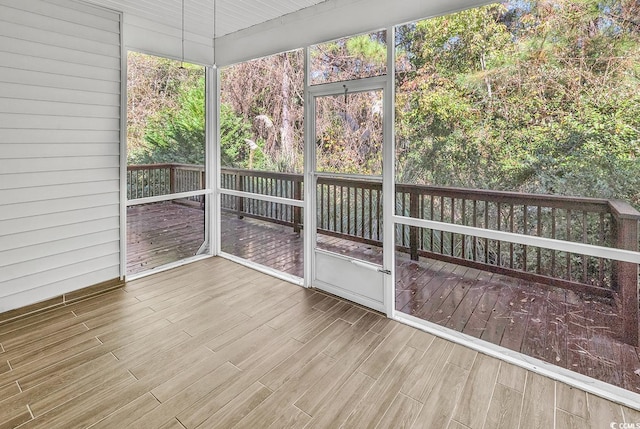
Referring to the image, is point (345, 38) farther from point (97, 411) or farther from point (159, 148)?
point (97, 411)

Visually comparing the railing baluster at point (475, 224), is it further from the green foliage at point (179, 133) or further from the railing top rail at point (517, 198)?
the green foliage at point (179, 133)

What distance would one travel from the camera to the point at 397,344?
2705 millimetres

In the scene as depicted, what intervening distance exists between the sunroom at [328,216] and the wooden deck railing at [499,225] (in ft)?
0.05

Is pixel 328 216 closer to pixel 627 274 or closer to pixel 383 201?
pixel 383 201

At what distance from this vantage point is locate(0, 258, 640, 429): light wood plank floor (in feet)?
6.46

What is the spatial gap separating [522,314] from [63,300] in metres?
4.00

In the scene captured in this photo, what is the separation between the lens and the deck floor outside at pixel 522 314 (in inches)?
88.0

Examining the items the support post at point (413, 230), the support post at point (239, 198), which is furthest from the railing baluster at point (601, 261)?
the support post at point (239, 198)

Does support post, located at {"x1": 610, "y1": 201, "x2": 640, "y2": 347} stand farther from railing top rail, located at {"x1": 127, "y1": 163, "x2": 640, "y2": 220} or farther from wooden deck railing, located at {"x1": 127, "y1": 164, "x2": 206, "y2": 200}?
wooden deck railing, located at {"x1": 127, "y1": 164, "x2": 206, "y2": 200}

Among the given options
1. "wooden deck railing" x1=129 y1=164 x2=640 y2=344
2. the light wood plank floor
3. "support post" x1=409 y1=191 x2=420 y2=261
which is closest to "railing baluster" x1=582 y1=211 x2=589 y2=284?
"wooden deck railing" x1=129 y1=164 x2=640 y2=344

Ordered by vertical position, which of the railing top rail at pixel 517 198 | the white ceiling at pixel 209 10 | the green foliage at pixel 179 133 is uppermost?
the white ceiling at pixel 209 10

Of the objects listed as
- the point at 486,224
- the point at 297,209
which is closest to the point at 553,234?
the point at 486,224

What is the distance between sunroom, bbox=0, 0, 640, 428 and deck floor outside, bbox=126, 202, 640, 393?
15 millimetres

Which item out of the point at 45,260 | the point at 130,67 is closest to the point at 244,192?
the point at 130,67
